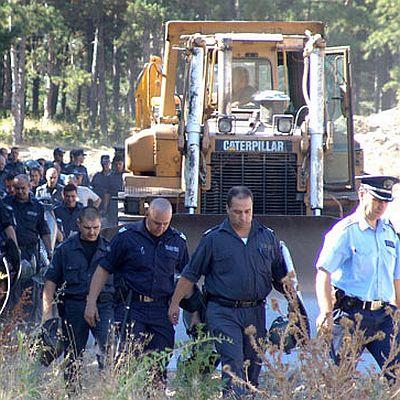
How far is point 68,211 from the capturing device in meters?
14.2

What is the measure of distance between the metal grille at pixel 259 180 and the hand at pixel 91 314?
14.8 ft

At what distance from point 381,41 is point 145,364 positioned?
5091 centimetres

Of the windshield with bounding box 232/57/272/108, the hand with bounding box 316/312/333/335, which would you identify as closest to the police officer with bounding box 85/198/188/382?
the hand with bounding box 316/312/333/335

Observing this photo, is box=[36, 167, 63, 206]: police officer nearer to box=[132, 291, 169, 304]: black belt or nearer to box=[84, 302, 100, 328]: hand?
box=[84, 302, 100, 328]: hand

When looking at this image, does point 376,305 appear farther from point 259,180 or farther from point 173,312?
point 259,180

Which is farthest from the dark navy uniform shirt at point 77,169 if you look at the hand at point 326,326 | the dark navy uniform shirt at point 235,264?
the hand at point 326,326

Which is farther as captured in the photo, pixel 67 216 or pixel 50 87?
pixel 50 87

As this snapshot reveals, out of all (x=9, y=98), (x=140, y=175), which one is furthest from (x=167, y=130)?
(x=9, y=98)

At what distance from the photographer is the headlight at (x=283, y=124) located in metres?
12.2

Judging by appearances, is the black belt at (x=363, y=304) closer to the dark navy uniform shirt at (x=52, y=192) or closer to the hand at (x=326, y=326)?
the hand at (x=326, y=326)

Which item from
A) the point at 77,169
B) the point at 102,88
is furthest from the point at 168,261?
the point at 102,88

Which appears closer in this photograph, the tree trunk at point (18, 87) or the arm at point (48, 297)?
the arm at point (48, 297)

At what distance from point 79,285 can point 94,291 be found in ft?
1.83

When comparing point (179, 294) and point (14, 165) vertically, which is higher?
point (14, 165)
